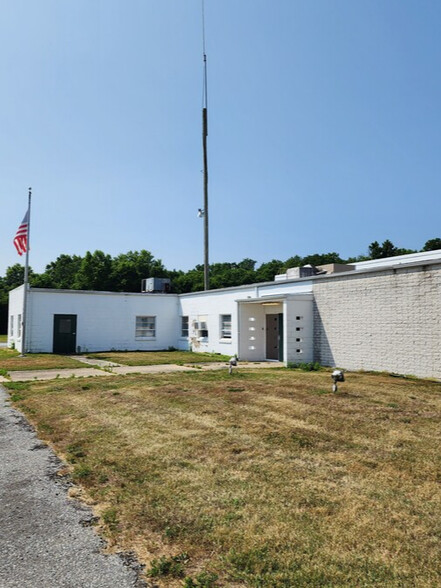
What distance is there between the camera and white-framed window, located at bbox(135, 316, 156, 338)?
2730 centimetres

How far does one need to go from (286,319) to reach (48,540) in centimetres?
1457

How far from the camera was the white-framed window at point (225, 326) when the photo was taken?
22797 millimetres

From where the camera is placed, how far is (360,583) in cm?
291

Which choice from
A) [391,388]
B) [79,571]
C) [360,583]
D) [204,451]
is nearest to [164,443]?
[204,451]

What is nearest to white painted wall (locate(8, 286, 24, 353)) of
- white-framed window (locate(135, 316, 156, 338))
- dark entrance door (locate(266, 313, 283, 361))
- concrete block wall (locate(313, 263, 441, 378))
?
white-framed window (locate(135, 316, 156, 338))

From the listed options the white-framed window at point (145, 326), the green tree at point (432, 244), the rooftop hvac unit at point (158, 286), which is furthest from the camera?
the green tree at point (432, 244)

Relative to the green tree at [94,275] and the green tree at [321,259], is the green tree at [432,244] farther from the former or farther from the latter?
the green tree at [94,275]

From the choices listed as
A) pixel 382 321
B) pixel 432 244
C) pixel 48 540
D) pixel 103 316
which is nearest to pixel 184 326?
pixel 103 316

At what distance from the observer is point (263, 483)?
469 centimetres

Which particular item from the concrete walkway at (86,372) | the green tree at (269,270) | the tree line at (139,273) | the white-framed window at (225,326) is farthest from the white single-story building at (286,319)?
the green tree at (269,270)

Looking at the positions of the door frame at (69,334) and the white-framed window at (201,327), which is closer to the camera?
the door frame at (69,334)

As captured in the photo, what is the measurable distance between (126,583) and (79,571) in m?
0.38

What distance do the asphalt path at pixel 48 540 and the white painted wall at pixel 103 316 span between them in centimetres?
2009

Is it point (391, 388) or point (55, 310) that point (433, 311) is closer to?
point (391, 388)
